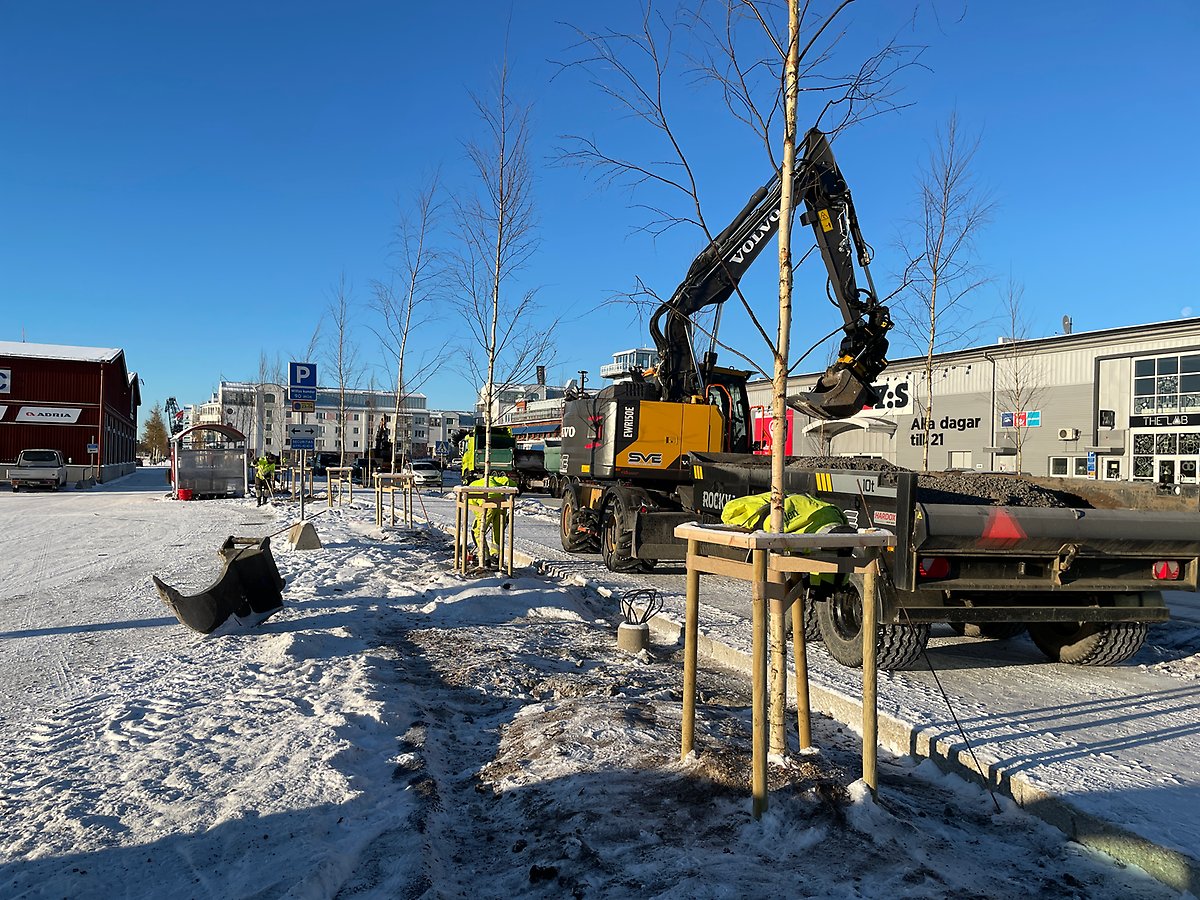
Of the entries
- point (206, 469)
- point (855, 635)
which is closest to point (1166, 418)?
point (855, 635)

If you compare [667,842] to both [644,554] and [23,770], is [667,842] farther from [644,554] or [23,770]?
[644,554]

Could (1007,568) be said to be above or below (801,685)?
above

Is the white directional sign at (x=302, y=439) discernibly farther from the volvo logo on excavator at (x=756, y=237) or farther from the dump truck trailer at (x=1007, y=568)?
the dump truck trailer at (x=1007, y=568)

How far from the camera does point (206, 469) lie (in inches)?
1182

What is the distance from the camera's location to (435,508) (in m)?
25.1

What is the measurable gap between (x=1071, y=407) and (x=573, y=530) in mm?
25740

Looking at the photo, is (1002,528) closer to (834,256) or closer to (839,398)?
(839,398)

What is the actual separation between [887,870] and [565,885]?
4.15 ft

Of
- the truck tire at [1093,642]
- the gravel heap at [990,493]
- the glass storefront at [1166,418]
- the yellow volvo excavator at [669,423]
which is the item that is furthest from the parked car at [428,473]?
the truck tire at [1093,642]

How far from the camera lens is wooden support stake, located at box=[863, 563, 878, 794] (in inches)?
141

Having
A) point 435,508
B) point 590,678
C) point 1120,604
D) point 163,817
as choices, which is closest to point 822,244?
point 1120,604

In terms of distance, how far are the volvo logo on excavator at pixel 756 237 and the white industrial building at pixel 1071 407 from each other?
14.3 m

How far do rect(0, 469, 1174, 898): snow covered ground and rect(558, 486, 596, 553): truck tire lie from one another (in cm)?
622

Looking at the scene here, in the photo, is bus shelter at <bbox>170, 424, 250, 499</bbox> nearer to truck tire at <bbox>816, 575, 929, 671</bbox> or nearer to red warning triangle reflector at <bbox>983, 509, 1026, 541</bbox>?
truck tire at <bbox>816, 575, 929, 671</bbox>
